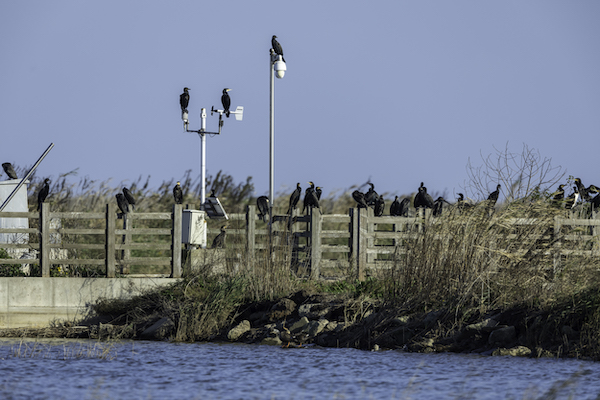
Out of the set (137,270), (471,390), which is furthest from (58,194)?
(471,390)

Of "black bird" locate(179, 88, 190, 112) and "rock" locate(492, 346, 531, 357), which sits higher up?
"black bird" locate(179, 88, 190, 112)

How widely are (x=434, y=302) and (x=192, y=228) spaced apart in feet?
18.8

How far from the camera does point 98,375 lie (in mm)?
11242

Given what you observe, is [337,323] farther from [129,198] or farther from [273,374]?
[129,198]

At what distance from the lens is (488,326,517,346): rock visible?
12837 millimetres

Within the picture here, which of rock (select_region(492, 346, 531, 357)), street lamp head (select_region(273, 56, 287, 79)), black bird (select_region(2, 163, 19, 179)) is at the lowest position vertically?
rock (select_region(492, 346, 531, 357))

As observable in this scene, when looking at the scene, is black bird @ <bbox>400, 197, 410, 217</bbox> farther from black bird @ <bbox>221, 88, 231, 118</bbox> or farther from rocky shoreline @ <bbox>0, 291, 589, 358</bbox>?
rocky shoreline @ <bbox>0, 291, 589, 358</bbox>

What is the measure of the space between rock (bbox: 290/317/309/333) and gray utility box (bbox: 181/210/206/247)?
12.2ft

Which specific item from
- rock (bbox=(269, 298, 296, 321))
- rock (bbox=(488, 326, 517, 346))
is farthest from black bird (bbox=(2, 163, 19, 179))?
rock (bbox=(488, 326, 517, 346))

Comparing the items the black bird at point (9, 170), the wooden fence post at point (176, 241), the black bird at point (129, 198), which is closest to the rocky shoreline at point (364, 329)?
the wooden fence post at point (176, 241)

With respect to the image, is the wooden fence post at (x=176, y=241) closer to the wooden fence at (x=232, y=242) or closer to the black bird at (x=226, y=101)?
the wooden fence at (x=232, y=242)

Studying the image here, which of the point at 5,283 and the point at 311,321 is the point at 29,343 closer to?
the point at 5,283

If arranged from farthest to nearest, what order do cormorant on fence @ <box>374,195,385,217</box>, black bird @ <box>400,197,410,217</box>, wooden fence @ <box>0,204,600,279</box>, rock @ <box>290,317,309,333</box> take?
cormorant on fence @ <box>374,195,385,217</box>, black bird @ <box>400,197,410,217</box>, wooden fence @ <box>0,204,600,279</box>, rock @ <box>290,317,309,333</box>

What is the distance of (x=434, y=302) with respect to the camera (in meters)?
14.0
